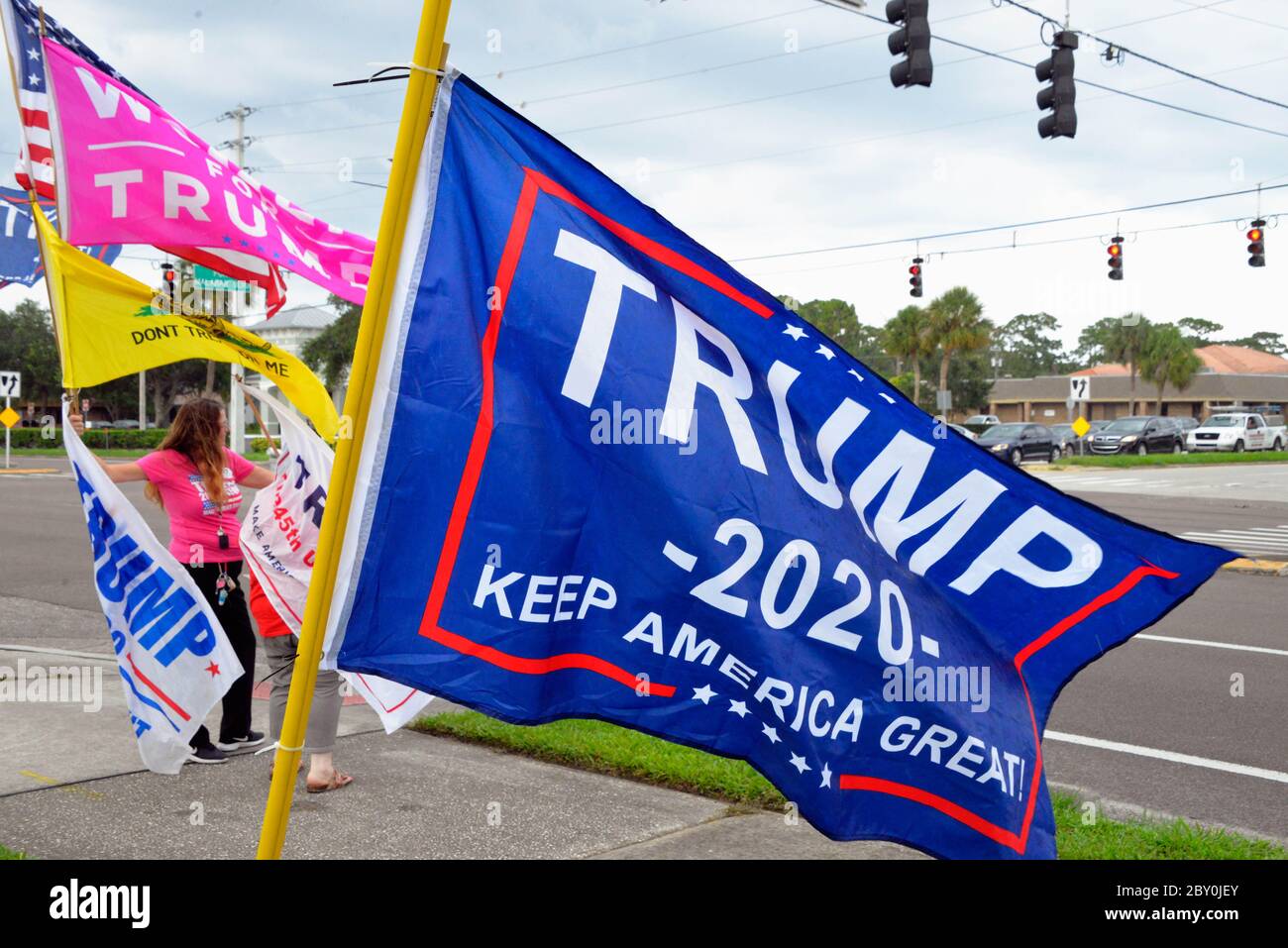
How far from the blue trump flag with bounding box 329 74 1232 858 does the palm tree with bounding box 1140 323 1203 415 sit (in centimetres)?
7374

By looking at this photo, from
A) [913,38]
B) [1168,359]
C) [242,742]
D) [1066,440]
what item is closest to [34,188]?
[242,742]

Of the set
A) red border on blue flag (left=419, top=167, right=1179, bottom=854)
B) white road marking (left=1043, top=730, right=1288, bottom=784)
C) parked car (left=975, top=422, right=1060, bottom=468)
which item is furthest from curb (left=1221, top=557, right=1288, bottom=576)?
parked car (left=975, top=422, right=1060, bottom=468)

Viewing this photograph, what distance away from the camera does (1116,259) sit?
2922 centimetres

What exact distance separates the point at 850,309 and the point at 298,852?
104776 millimetres

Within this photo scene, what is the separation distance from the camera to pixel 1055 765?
21.3ft

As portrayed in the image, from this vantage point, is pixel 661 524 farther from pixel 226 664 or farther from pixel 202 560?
pixel 202 560

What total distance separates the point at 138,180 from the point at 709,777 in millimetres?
3633

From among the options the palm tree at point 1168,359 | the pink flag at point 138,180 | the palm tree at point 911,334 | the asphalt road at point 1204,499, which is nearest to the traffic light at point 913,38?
the asphalt road at point 1204,499

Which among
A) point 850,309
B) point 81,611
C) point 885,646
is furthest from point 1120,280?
point 850,309

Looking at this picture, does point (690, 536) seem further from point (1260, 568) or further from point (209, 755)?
point (1260, 568)

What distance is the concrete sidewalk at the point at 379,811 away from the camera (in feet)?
15.9

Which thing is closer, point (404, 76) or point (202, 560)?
point (404, 76)

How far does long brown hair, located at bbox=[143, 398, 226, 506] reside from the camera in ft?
20.3

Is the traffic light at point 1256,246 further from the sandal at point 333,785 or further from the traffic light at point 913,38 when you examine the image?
the sandal at point 333,785
